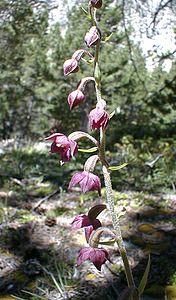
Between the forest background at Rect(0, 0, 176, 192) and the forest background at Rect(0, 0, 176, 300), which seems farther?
the forest background at Rect(0, 0, 176, 192)

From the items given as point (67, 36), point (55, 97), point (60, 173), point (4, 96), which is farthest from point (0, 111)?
point (60, 173)

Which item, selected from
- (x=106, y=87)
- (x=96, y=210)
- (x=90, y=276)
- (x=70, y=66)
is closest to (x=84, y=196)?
(x=90, y=276)

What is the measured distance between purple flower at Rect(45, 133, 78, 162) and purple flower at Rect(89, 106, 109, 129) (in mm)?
107

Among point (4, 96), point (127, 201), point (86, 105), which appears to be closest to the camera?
Answer: point (127, 201)

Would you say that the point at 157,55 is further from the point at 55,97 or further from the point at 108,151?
the point at 55,97

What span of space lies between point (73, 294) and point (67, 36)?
1431 centimetres

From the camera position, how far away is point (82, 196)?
399cm

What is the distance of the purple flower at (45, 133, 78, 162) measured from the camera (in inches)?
65.7

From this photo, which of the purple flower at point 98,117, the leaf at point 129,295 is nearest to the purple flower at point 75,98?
the purple flower at point 98,117

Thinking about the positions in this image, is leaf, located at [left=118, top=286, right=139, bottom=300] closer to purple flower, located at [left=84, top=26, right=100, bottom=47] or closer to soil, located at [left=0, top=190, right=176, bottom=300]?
soil, located at [left=0, top=190, right=176, bottom=300]

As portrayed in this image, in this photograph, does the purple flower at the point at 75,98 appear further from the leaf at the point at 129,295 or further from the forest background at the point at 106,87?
the leaf at the point at 129,295

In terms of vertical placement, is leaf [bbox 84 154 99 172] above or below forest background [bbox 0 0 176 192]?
above

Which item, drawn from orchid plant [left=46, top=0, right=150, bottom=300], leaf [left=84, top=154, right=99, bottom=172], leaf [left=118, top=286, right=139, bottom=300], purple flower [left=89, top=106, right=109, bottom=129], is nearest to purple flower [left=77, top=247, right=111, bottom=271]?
orchid plant [left=46, top=0, right=150, bottom=300]

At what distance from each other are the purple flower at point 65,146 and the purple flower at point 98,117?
107mm
